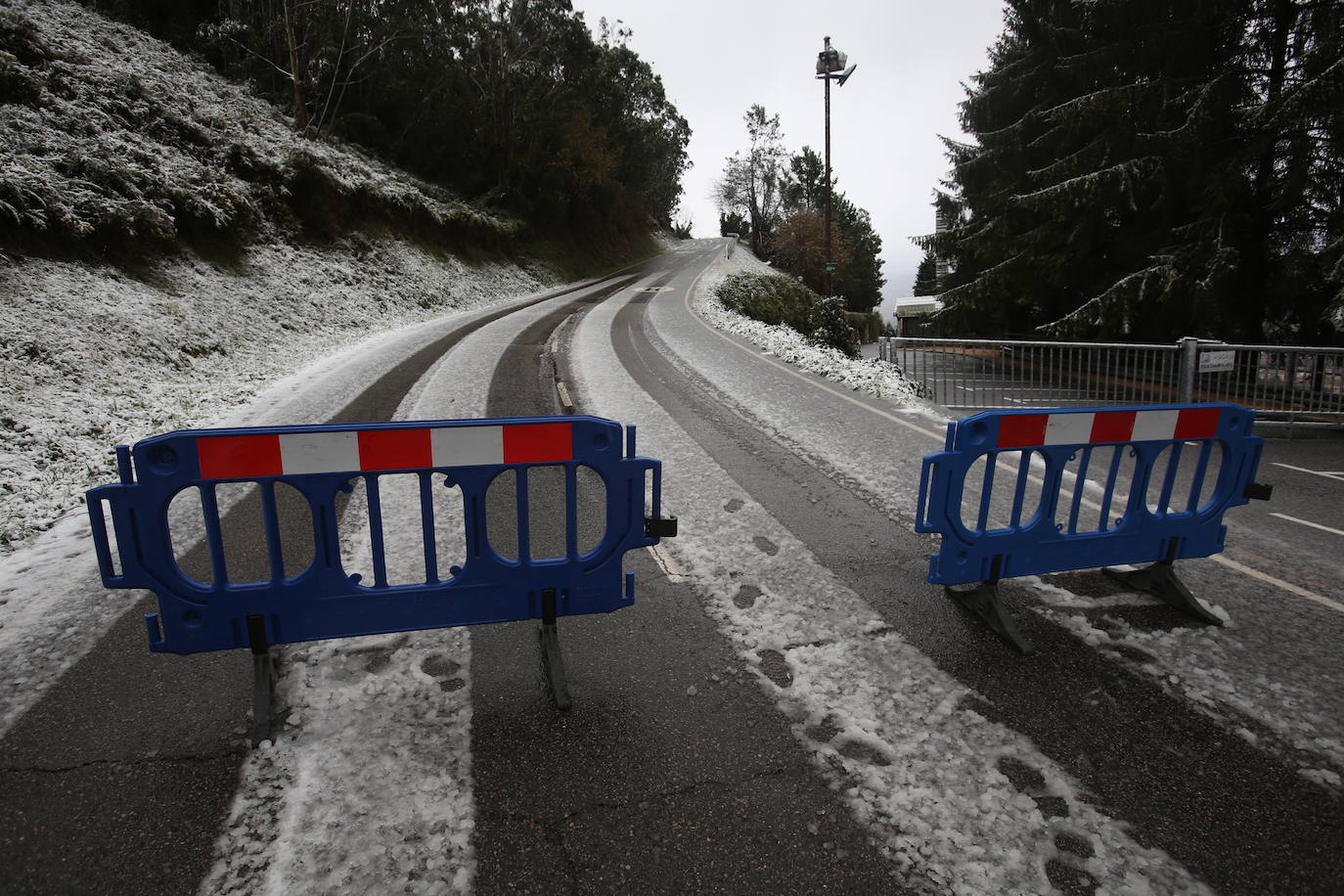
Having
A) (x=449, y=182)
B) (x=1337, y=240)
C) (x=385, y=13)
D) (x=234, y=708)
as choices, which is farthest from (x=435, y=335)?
(x=385, y=13)

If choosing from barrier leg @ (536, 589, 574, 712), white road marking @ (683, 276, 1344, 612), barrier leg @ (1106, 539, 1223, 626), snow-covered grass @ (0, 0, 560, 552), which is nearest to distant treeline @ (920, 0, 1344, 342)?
white road marking @ (683, 276, 1344, 612)

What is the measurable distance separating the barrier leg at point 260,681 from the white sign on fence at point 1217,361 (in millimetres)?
10988

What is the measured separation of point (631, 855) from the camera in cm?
226

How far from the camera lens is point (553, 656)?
10.7 feet

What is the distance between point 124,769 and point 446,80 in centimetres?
3702

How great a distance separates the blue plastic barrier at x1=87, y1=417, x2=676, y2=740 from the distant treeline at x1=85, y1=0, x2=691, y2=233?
2762cm

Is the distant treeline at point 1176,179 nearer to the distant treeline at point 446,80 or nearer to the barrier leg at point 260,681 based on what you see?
the barrier leg at point 260,681

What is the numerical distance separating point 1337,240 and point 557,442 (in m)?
12.9

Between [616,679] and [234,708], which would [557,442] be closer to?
[616,679]

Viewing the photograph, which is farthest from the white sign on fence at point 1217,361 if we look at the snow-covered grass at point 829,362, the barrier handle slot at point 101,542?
the barrier handle slot at point 101,542

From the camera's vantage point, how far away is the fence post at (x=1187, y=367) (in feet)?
30.1

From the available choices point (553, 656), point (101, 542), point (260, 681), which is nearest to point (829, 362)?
point (553, 656)

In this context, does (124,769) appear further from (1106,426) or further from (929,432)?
(929,432)

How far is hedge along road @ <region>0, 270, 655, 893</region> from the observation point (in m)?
2.20
